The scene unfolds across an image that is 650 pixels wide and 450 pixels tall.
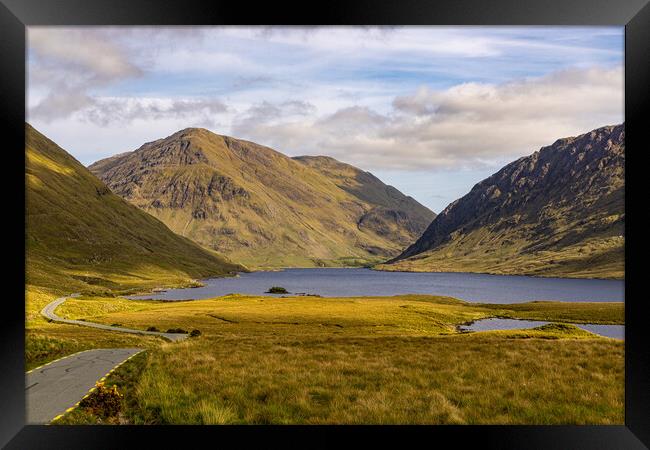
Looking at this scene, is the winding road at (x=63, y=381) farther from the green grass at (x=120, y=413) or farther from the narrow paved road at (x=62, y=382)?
the green grass at (x=120, y=413)

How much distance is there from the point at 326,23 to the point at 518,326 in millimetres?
76450

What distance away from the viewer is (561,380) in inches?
567

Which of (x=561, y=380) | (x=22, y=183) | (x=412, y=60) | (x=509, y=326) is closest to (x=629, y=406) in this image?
(x=561, y=380)

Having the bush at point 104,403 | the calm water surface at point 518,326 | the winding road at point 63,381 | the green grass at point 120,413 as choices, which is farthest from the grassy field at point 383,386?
the calm water surface at point 518,326

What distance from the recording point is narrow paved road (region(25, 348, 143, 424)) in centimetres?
1259

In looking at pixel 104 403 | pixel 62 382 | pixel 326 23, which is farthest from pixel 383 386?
pixel 62 382

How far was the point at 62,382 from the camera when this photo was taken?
53.2 ft

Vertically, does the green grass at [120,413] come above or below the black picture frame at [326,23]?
below

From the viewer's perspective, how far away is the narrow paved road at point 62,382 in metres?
12.6

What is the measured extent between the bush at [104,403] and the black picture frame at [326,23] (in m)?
1.25

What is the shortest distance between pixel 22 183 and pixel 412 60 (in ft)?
41.1

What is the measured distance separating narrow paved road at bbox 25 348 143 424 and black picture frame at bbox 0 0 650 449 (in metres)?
1.83

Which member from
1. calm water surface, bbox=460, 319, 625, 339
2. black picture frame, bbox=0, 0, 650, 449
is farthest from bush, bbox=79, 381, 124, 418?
calm water surface, bbox=460, 319, 625, 339

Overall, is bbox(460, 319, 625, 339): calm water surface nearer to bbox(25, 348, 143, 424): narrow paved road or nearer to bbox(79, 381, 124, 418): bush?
bbox(25, 348, 143, 424): narrow paved road
